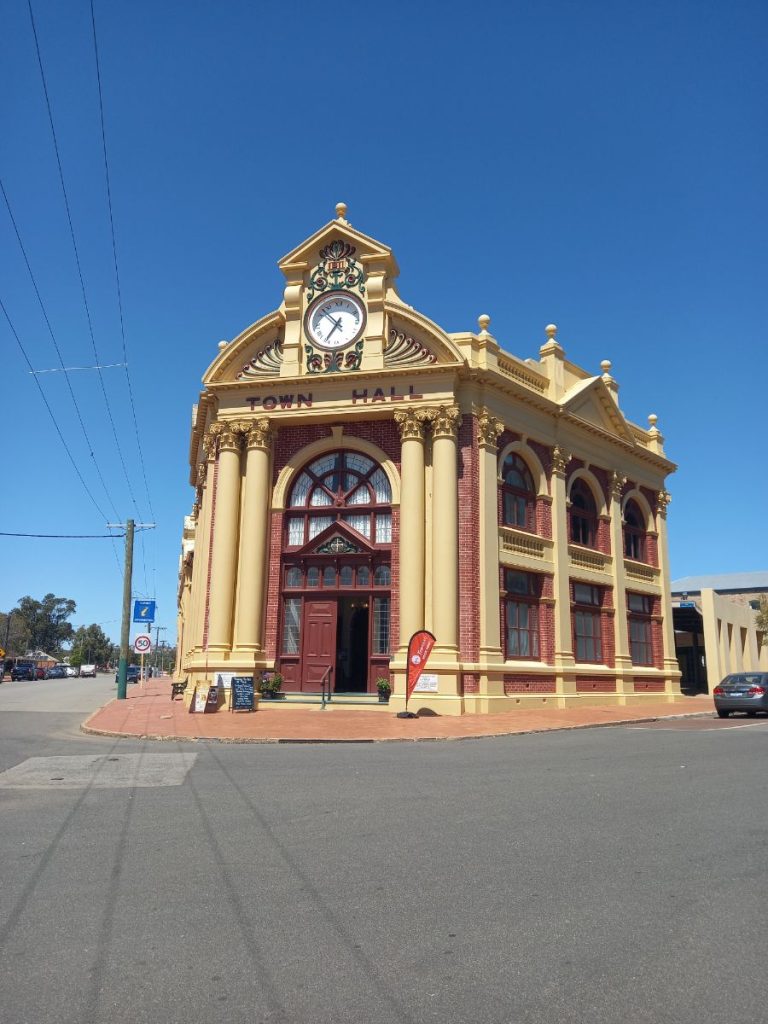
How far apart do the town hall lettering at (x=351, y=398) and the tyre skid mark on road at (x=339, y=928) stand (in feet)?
55.6

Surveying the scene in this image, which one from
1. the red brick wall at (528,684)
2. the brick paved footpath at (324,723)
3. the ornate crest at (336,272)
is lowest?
the brick paved footpath at (324,723)

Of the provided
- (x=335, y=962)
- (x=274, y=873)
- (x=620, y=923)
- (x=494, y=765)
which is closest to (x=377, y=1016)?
(x=335, y=962)

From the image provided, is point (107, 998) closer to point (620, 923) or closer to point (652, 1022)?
point (652, 1022)

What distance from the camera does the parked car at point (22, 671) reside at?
227 ft

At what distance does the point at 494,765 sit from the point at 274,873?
6.38 meters

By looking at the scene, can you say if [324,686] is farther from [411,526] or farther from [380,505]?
[380,505]

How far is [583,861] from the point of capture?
20.1 feet

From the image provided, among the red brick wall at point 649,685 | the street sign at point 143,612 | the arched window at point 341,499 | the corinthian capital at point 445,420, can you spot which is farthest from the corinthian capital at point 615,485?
the street sign at point 143,612

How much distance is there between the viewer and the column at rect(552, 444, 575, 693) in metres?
25.3

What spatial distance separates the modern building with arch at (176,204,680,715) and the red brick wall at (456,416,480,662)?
0.15 feet

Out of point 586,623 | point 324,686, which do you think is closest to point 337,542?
point 324,686

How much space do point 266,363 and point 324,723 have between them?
39.7 feet

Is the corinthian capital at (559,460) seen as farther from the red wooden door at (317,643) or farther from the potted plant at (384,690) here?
the potted plant at (384,690)

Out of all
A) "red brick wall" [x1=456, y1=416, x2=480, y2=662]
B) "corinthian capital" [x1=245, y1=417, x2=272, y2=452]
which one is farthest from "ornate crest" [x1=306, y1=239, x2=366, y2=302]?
"red brick wall" [x1=456, y1=416, x2=480, y2=662]
